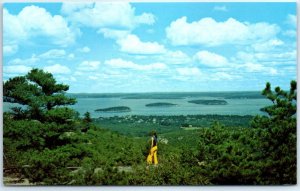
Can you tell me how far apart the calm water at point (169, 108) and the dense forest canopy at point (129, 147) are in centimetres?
8

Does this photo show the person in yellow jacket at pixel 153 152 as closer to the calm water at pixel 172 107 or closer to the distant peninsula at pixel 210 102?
the calm water at pixel 172 107

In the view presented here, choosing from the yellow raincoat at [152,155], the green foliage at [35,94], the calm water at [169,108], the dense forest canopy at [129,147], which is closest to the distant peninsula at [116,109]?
the calm water at [169,108]

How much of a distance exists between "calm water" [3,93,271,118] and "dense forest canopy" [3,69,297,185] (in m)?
0.08

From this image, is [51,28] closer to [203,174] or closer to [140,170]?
[140,170]

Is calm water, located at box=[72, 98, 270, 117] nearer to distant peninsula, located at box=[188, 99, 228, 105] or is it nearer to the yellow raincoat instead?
distant peninsula, located at box=[188, 99, 228, 105]

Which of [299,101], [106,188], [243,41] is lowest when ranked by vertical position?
[106,188]

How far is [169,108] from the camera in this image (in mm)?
7895

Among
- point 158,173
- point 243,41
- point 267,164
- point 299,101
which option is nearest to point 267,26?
point 243,41

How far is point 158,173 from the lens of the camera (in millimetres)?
7773

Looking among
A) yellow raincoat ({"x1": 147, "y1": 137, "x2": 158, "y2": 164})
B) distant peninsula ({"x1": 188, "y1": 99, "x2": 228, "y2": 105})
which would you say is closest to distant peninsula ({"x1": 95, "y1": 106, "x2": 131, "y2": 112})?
yellow raincoat ({"x1": 147, "y1": 137, "x2": 158, "y2": 164})

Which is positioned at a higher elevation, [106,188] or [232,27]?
[232,27]

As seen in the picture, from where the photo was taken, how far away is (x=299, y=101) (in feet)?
25.2

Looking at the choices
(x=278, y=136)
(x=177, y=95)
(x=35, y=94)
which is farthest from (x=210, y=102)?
(x=35, y=94)

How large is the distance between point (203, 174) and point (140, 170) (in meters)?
0.71
